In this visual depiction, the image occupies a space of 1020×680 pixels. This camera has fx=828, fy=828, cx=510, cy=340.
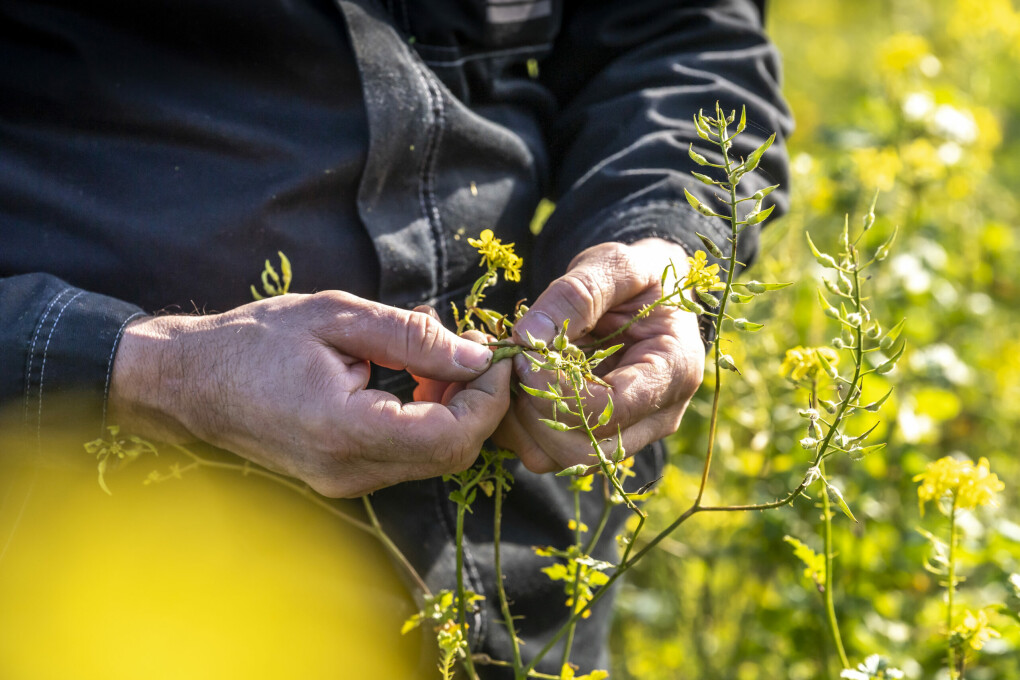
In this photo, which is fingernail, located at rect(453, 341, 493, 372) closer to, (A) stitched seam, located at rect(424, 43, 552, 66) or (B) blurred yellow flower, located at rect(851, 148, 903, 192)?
(A) stitched seam, located at rect(424, 43, 552, 66)

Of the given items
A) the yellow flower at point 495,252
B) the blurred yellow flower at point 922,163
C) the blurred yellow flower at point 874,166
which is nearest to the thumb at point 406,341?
the yellow flower at point 495,252

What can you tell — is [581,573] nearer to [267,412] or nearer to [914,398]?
[267,412]

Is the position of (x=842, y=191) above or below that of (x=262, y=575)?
above

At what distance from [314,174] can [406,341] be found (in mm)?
416

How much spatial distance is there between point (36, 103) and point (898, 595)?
198 cm

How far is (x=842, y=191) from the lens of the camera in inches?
82.0

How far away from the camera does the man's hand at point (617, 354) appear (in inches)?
39.0

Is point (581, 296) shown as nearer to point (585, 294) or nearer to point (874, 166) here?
point (585, 294)

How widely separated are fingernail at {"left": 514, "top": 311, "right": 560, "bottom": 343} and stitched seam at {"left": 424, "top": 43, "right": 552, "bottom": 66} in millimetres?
592

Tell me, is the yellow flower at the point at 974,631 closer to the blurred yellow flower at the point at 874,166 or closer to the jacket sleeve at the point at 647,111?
the jacket sleeve at the point at 647,111

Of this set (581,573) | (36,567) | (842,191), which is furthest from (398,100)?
(842,191)

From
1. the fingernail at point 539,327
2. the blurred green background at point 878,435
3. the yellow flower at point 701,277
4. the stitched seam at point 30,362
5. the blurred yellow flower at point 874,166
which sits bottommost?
the blurred green background at point 878,435

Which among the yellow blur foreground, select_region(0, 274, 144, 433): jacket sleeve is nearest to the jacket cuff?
select_region(0, 274, 144, 433): jacket sleeve

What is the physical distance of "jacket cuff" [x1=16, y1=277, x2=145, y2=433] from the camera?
1.00 metres
